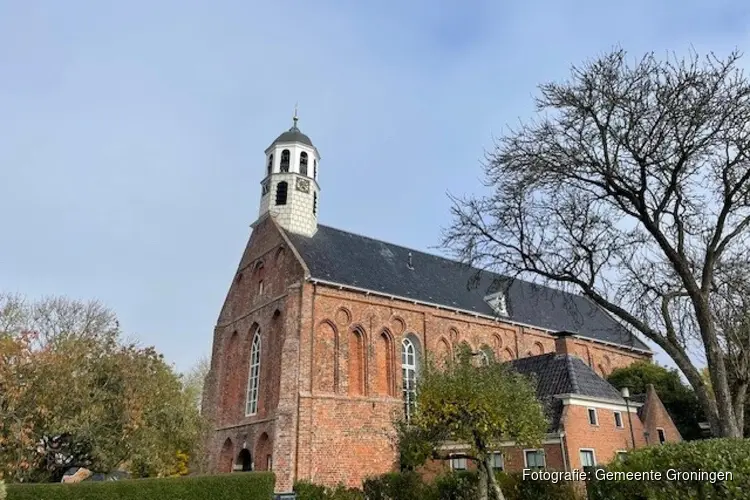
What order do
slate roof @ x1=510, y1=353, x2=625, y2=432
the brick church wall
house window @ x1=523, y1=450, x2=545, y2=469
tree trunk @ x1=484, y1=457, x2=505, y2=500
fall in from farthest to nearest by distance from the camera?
the brick church wall < slate roof @ x1=510, y1=353, x2=625, y2=432 < house window @ x1=523, y1=450, x2=545, y2=469 < tree trunk @ x1=484, y1=457, x2=505, y2=500

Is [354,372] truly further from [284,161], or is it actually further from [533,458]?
[284,161]

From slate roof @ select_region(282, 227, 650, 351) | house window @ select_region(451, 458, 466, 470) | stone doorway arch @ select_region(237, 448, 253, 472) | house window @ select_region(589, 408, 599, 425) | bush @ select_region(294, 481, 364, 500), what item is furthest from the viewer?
slate roof @ select_region(282, 227, 650, 351)

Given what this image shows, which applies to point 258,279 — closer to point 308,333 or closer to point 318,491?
point 308,333

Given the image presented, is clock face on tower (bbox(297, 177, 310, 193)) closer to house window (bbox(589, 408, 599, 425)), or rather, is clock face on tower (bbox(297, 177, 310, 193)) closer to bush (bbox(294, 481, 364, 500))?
bush (bbox(294, 481, 364, 500))

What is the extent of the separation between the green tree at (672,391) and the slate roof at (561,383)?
872 centimetres

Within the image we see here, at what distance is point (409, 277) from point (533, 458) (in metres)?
13.1

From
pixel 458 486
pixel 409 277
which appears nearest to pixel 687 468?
pixel 458 486

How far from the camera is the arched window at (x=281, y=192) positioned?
29047 mm

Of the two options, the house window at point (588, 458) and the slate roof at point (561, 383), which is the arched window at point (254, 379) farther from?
the house window at point (588, 458)

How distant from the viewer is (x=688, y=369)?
10.8 m

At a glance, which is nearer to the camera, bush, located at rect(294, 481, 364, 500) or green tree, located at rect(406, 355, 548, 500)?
green tree, located at rect(406, 355, 548, 500)

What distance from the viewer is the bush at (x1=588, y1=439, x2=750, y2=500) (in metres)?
7.23

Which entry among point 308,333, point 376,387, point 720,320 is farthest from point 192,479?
point 720,320

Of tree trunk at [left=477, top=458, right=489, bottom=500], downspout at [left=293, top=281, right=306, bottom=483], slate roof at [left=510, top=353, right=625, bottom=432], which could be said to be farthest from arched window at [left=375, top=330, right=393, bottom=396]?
tree trunk at [left=477, top=458, right=489, bottom=500]
